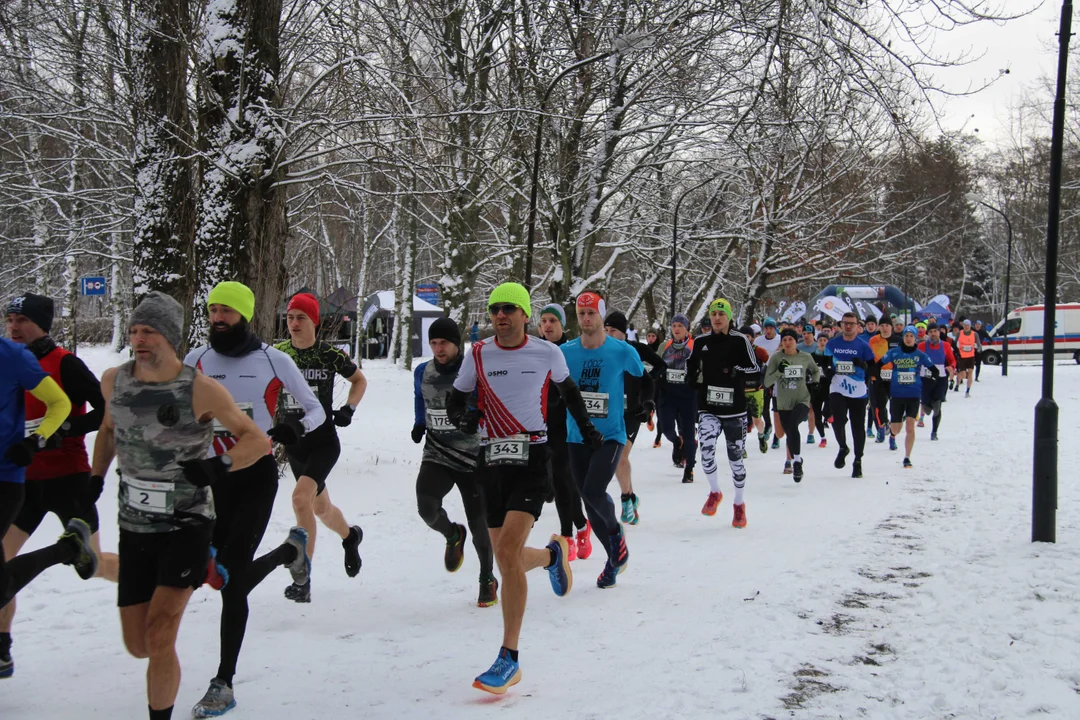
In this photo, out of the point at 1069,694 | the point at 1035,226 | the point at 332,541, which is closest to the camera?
the point at 1069,694

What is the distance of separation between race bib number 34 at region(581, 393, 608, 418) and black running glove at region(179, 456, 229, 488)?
3597mm

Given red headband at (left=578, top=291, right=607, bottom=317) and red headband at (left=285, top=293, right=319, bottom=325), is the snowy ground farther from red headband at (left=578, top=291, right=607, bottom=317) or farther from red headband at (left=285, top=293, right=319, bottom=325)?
red headband at (left=578, top=291, right=607, bottom=317)

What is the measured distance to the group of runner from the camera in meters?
3.73

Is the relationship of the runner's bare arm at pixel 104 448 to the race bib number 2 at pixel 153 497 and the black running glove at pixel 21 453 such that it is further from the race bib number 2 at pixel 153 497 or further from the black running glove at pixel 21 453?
the race bib number 2 at pixel 153 497

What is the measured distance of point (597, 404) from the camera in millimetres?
6891

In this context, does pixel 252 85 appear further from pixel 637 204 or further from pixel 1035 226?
pixel 1035 226

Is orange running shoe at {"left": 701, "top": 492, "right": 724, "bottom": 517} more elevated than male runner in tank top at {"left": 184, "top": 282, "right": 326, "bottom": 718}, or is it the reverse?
male runner in tank top at {"left": 184, "top": 282, "right": 326, "bottom": 718}

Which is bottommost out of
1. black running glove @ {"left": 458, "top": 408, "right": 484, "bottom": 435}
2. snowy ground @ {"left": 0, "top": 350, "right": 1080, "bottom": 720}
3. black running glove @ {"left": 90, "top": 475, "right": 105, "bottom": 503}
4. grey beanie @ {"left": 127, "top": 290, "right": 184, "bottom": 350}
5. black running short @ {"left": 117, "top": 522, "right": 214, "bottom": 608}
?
snowy ground @ {"left": 0, "top": 350, "right": 1080, "bottom": 720}

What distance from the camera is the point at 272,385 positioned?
502 centimetres

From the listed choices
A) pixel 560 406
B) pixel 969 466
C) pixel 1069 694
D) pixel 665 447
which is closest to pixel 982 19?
pixel 560 406

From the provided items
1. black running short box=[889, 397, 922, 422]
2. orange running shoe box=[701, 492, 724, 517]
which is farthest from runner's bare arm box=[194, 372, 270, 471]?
black running short box=[889, 397, 922, 422]

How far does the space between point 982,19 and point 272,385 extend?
5.87m

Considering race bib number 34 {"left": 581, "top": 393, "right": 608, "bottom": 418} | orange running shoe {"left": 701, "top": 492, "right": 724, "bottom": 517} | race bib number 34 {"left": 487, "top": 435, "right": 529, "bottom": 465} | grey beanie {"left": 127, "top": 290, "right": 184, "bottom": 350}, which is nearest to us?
grey beanie {"left": 127, "top": 290, "right": 184, "bottom": 350}

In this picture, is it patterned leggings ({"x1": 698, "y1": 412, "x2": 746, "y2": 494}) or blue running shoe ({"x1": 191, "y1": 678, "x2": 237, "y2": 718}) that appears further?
patterned leggings ({"x1": 698, "y1": 412, "x2": 746, "y2": 494})
